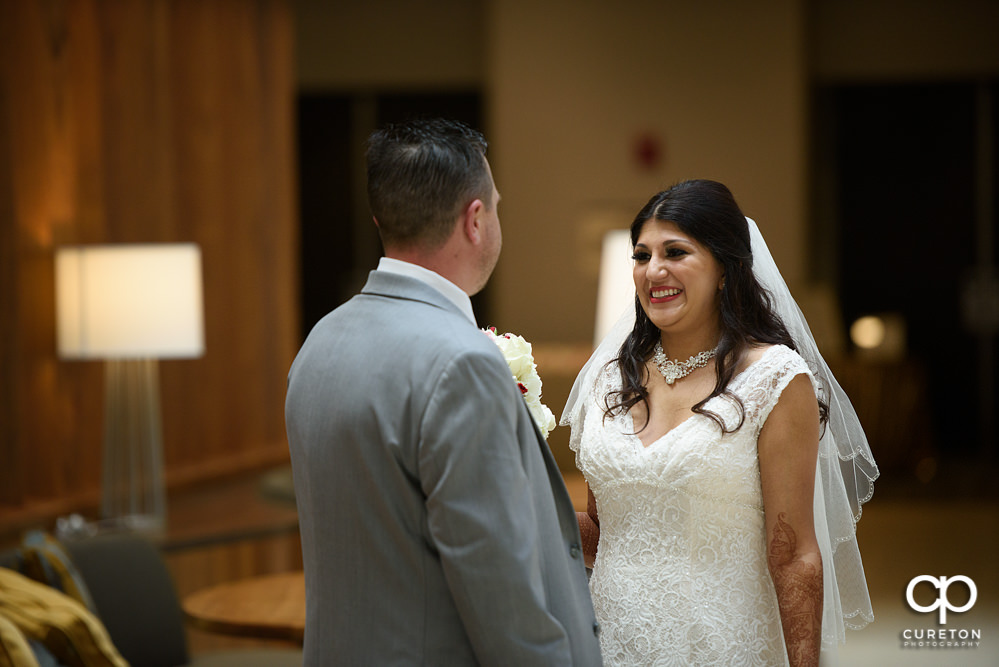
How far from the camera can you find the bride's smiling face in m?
2.12

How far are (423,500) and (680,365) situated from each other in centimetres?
79

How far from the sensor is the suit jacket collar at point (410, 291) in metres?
1.69

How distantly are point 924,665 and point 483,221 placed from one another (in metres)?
3.39

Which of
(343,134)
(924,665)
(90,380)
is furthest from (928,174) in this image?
(90,380)

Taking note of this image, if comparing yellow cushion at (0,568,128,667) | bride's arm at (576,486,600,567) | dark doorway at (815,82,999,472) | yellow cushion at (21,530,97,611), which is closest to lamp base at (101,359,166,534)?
yellow cushion at (21,530,97,611)

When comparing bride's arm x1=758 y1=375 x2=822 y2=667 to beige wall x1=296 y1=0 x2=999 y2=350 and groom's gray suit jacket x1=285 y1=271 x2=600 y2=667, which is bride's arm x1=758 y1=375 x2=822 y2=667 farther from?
beige wall x1=296 y1=0 x2=999 y2=350

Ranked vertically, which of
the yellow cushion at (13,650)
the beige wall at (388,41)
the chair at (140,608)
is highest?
the beige wall at (388,41)

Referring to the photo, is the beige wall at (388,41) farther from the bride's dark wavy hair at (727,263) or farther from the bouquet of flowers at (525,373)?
the bouquet of flowers at (525,373)

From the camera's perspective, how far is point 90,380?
6000 mm

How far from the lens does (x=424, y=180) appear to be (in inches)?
65.8

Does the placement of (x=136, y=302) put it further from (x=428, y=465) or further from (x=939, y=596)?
(x=428, y=465)

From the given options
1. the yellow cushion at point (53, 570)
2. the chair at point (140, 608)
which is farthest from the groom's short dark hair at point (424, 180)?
the chair at point (140, 608)

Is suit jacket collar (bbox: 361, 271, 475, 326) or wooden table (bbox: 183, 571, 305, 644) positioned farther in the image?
wooden table (bbox: 183, 571, 305, 644)

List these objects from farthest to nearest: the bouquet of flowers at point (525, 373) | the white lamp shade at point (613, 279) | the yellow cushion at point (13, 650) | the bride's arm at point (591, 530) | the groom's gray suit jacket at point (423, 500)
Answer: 1. the white lamp shade at point (613, 279)
2. the yellow cushion at point (13, 650)
3. the bride's arm at point (591, 530)
4. the bouquet of flowers at point (525, 373)
5. the groom's gray suit jacket at point (423, 500)
